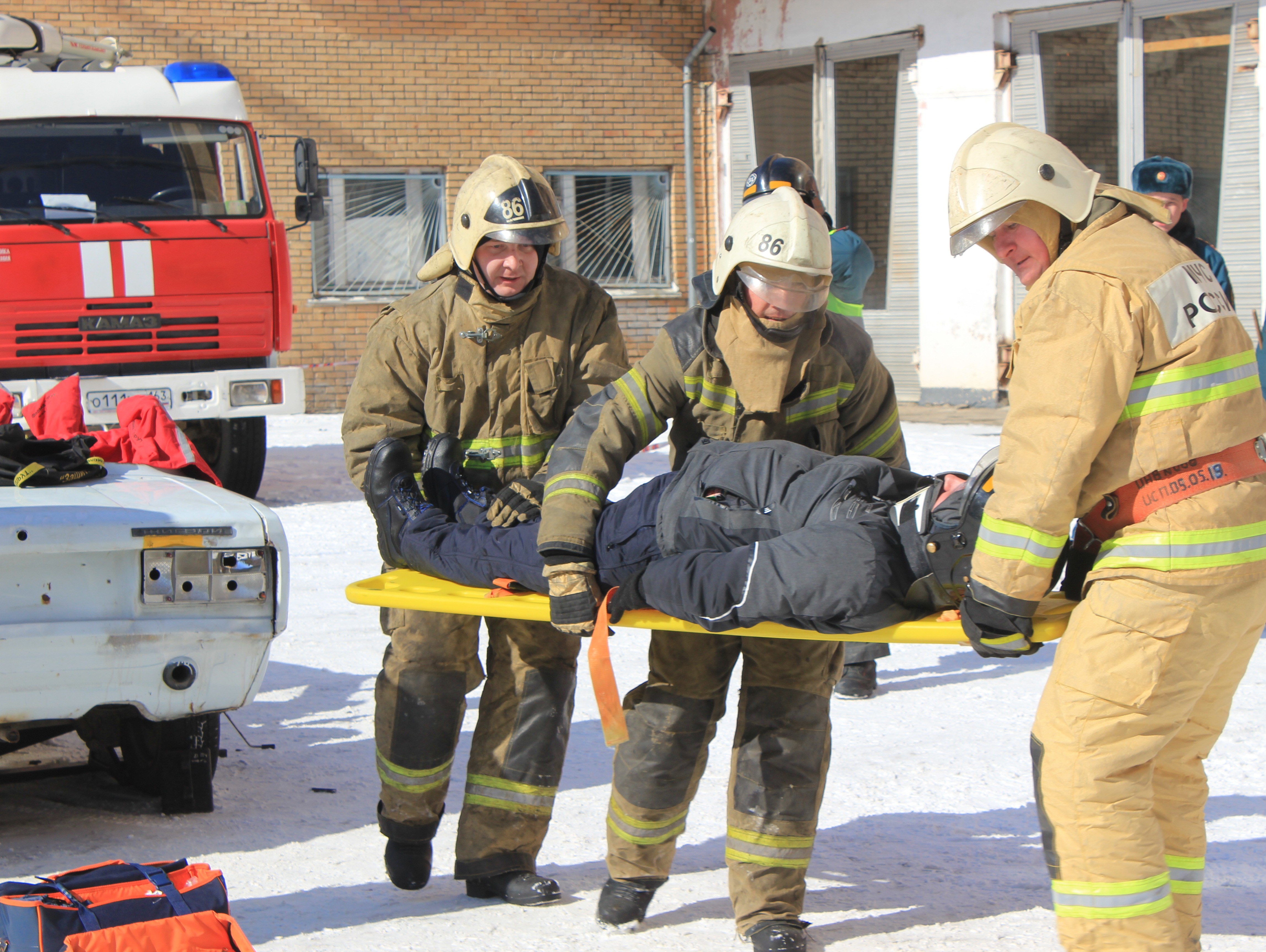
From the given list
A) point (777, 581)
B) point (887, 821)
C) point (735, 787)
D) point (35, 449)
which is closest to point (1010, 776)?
point (887, 821)

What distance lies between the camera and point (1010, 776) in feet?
14.5

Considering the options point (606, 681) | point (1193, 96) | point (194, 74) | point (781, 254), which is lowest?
point (606, 681)

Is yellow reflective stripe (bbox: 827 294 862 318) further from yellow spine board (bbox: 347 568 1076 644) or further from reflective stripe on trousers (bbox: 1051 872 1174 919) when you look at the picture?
reflective stripe on trousers (bbox: 1051 872 1174 919)

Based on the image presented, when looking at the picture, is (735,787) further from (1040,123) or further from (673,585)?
(1040,123)

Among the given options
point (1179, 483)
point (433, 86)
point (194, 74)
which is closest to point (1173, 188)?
point (1179, 483)

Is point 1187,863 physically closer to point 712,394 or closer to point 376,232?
point 712,394

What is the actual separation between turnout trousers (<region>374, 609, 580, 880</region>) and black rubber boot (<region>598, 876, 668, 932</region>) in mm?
314

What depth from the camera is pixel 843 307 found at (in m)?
6.04

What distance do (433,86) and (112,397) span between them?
8019mm

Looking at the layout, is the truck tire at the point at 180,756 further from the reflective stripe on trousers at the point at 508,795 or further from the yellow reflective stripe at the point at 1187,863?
the yellow reflective stripe at the point at 1187,863

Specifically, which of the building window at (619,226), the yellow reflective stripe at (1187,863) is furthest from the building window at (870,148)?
the yellow reflective stripe at (1187,863)

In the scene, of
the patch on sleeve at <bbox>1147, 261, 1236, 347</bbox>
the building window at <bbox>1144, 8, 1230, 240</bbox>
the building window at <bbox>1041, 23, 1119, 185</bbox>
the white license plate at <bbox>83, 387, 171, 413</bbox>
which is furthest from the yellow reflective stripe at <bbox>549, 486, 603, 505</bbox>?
the building window at <bbox>1041, 23, 1119, 185</bbox>

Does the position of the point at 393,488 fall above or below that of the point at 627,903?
above

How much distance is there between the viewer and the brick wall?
14.9 m
